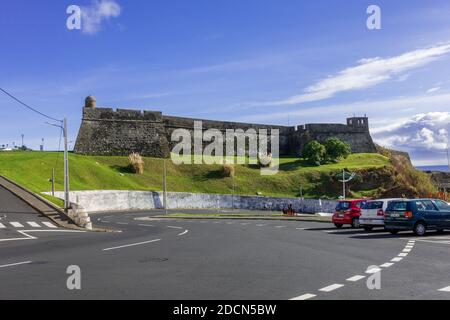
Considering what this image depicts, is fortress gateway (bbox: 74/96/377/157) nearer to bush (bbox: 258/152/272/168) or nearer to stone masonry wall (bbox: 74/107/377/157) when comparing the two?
stone masonry wall (bbox: 74/107/377/157)

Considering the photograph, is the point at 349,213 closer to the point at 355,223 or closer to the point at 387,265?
the point at 355,223

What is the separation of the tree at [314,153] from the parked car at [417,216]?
6289 centimetres

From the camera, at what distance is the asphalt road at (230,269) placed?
8.38 metres

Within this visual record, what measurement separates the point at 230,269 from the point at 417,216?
11844mm

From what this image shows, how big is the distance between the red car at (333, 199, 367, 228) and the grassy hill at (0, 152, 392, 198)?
40011mm

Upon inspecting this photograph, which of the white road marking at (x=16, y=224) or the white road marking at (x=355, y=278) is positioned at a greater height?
the white road marking at (x=355, y=278)

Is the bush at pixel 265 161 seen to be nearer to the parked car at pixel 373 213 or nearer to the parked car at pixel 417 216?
the parked car at pixel 373 213

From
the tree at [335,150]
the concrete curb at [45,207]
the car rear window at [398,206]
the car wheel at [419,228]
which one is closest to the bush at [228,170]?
the tree at [335,150]

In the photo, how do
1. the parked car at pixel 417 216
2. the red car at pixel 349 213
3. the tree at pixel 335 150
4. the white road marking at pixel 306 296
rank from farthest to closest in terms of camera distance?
the tree at pixel 335 150 → the red car at pixel 349 213 → the parked car at pixel 417 216 → the white road marking at pixel 306 296

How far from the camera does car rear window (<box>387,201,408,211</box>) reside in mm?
20205

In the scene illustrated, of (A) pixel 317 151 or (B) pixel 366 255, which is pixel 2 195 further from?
(A) pixel 317 151

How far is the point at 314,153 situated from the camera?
83625 millimetres

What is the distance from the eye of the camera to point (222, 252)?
1467 centimetres
